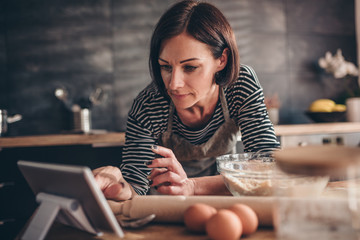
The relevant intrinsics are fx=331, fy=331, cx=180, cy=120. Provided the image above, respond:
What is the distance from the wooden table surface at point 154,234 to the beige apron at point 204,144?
763 millimetres

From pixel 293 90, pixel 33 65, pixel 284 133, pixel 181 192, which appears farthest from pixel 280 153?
pixel 293 90

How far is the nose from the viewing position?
1.11m

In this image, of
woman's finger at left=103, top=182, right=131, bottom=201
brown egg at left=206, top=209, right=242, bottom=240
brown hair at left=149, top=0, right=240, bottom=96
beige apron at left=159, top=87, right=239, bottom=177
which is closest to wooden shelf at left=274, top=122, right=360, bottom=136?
beige apron at left=159, top=87, right=239, bottom=177

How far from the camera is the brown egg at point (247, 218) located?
57cm

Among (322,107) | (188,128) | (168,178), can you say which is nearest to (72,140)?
(188,128)

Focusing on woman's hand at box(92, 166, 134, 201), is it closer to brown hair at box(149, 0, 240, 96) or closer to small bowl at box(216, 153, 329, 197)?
small bowl at box(216, 153, 329, 197)

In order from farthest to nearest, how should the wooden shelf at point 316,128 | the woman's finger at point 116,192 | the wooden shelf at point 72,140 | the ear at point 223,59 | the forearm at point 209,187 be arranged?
1. the wooden shelf at point 316,128
2. the wooden shelf at point 72,140
3. the ear at point 223,59
4. the forearm at point 209,187
5. the woman's finger at point 116,192

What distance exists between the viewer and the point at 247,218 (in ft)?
1.89

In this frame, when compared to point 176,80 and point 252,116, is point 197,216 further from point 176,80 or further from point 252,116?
point 252,116

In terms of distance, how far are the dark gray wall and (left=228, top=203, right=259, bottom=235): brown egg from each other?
6.67ft

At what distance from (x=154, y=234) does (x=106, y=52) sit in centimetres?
212

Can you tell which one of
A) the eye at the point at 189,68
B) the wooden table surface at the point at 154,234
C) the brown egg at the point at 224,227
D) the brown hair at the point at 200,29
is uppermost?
the brown hair at the point at 200,29

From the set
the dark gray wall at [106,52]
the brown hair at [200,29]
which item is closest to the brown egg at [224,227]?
the brown hair at [200,29]

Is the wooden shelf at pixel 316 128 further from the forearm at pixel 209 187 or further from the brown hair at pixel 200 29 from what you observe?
the forearm at pixel 209 187
